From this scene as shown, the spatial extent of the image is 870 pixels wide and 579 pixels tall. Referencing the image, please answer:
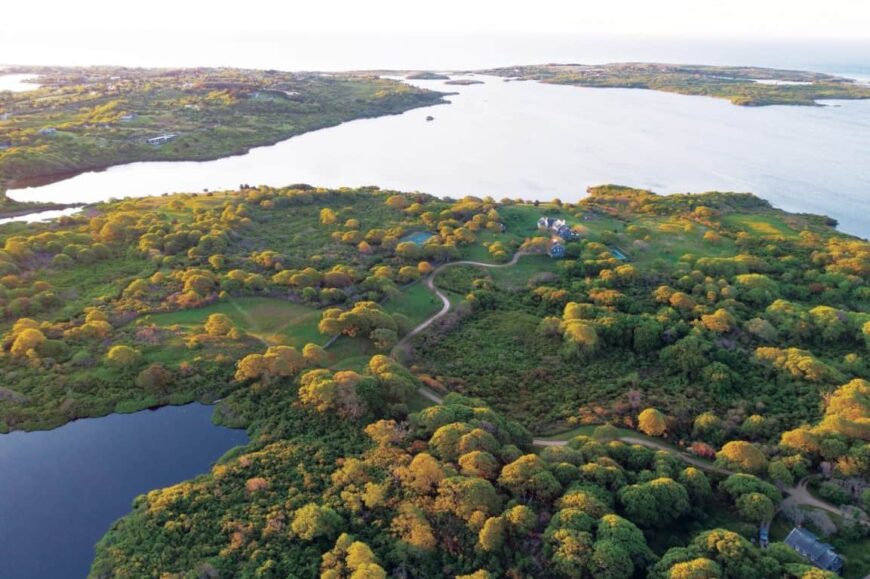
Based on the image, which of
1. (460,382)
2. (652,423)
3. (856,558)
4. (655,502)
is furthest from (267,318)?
(856,558)

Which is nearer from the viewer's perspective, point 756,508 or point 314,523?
point 314,523

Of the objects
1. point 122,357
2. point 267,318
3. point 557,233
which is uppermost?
point 557,233

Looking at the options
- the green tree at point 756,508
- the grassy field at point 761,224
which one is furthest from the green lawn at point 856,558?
the grassy field at point 761,224

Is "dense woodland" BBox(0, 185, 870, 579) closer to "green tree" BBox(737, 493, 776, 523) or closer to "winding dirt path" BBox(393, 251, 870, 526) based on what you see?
"green tree" BBox(737, 493, 776, 523)

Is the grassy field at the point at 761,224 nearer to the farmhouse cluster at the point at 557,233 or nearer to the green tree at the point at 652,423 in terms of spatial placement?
the farmhouse cluster at the point at 557,233

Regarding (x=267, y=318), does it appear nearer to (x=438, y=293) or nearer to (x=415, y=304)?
(x=415, y=304)

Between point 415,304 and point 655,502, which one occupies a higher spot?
point 415,304

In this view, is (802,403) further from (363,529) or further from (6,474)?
(6,474)
